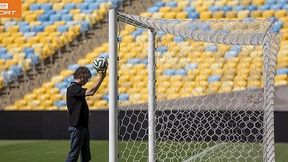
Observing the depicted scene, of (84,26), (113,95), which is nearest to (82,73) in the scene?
(113,95)

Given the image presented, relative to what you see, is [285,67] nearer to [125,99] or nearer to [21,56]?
[125,99]

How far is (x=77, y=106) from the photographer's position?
775 cm

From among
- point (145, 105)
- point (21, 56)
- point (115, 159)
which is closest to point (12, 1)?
point (21, 56)

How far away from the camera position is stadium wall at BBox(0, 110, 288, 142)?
53.5 feet

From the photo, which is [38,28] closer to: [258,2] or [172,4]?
[172,4]

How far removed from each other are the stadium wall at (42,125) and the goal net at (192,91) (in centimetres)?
75

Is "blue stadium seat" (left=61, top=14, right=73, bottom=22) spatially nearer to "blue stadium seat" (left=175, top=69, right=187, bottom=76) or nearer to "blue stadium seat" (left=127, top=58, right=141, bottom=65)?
"blue stadium seat" (left=127, top=58, right=141, bottom=65)

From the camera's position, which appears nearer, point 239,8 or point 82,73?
point 82,73

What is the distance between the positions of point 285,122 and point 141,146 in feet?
11.7

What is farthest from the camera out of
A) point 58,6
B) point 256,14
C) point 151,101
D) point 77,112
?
point 58,6

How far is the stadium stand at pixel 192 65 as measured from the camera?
681 inches

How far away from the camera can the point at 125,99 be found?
1822cm

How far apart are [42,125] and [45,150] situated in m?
3.12

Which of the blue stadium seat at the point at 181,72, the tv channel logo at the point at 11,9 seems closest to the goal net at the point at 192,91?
the blue stadium seat at the point at 181,72
